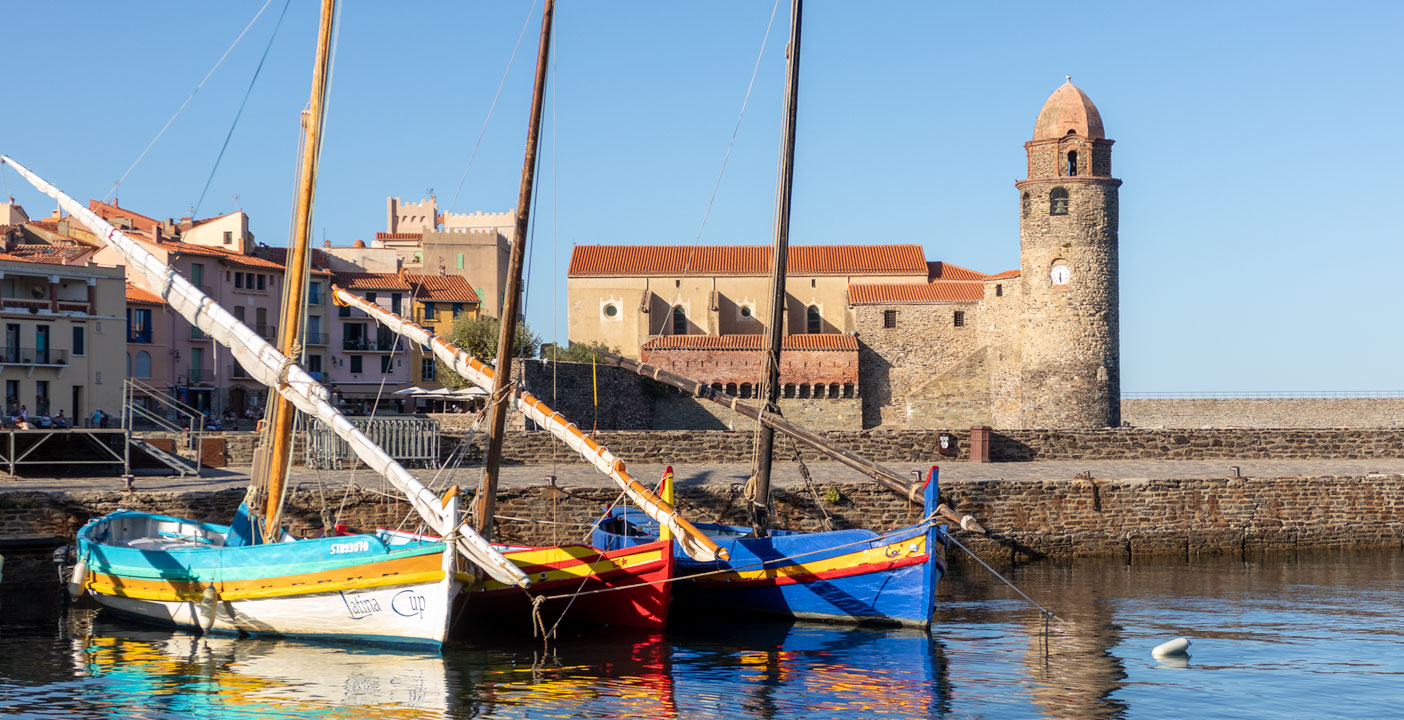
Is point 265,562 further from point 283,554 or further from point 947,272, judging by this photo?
point 947,272

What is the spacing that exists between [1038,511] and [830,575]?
27.2ft

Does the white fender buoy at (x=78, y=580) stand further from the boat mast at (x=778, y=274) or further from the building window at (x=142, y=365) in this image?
the building window at (x=142, y=365)

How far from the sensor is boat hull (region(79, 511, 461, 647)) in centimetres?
1528

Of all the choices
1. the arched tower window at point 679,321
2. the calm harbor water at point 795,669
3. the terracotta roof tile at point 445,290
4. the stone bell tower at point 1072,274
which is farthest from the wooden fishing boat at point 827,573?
the terracotta roof tile at point 445,290

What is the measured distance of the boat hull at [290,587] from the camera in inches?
602

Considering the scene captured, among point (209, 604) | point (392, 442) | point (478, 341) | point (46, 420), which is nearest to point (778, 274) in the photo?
point (209, 604)

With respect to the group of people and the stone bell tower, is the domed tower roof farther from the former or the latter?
the group of people

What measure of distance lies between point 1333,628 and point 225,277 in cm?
4921

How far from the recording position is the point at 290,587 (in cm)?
1594

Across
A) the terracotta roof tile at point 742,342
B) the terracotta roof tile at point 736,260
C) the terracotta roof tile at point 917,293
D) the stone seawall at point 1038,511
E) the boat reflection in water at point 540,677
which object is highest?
the terracotta roof tile at point 736,260

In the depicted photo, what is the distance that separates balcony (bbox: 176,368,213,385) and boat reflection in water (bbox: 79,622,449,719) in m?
39.6

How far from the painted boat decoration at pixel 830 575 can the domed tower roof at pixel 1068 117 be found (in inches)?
1325

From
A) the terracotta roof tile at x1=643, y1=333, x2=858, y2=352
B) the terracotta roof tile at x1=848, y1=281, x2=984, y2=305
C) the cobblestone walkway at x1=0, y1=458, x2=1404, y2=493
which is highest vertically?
the terracotta roof tile at x1=848, y1=281, x2=984, y2=305

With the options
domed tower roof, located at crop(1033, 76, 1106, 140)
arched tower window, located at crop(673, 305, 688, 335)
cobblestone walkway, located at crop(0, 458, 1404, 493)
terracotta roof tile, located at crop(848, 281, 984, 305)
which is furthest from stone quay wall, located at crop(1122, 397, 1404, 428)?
cobblestone walkway, located at crop(0, 458, 1404, 493)
